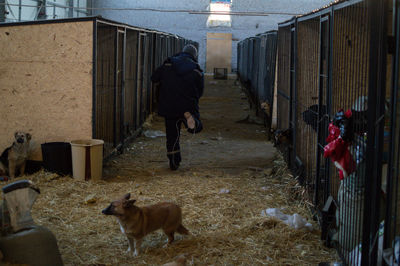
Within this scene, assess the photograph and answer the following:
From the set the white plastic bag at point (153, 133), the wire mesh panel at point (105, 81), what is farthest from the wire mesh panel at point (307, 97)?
the white plastic bag at point (153, 133)

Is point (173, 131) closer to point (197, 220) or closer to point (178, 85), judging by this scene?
point (178, 85)

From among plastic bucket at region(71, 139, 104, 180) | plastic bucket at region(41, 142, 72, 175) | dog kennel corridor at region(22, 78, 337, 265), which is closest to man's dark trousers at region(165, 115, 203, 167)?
dog kennel corridor at region(22, 78, 337, 265)

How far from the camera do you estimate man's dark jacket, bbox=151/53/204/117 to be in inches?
328

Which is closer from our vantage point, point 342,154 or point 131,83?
point 342,154

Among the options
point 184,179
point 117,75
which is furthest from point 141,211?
point 117,75

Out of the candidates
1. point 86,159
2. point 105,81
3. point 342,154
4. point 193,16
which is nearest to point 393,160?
point 342,154

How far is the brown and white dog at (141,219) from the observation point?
15.5ft

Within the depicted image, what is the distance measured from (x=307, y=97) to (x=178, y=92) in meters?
2.30

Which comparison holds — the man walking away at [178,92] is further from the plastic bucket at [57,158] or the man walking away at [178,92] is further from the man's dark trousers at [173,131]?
the plastic bucket at [57,158]

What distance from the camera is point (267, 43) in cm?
1298

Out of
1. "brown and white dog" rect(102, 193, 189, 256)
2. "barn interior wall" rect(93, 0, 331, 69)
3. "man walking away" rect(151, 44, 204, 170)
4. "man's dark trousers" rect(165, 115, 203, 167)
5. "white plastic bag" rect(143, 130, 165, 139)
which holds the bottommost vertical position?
"brown and white dog" rect(102, 193, 189, 256)

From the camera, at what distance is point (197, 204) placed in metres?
6.62

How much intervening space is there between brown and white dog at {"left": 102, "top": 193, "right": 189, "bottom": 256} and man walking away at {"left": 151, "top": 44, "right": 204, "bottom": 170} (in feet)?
10.6

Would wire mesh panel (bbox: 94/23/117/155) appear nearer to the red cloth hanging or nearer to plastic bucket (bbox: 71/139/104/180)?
plastic bucket (bbox: 71/139/104/180)
